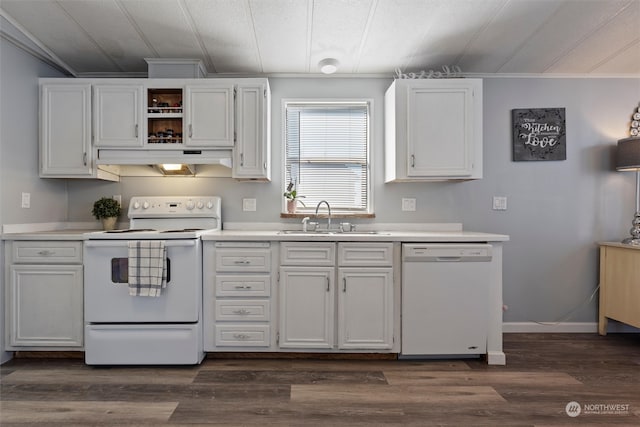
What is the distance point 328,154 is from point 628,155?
2.53 m

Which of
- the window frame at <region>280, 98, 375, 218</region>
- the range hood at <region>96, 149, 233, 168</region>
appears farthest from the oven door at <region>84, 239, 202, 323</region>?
the window frame at <region>280, 98, 375, 218</region>

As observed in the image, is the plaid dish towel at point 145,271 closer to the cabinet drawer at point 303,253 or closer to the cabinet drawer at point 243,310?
the cabinet drawer at point 243,310

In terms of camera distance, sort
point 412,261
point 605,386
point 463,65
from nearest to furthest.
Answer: point 605,386 → point 412,261 → point 463,65

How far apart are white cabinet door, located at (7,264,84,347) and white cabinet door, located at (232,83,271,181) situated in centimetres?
139

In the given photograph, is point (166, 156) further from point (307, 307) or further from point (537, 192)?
point (537, 192)

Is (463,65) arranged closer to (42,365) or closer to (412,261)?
(412,261)

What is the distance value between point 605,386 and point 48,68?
15.2 ft

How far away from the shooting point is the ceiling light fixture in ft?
9.03

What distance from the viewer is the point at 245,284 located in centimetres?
246

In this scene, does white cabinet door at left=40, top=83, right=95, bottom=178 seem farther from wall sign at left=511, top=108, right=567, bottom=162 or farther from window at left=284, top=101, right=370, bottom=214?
wall sign at left=511, top=108, right=567, bottom=162

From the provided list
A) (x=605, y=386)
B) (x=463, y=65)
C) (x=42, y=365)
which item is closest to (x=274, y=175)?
(x=463, y=65)

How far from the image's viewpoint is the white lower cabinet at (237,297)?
8.04ft

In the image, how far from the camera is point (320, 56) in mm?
2766

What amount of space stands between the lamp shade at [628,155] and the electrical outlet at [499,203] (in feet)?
3.15
